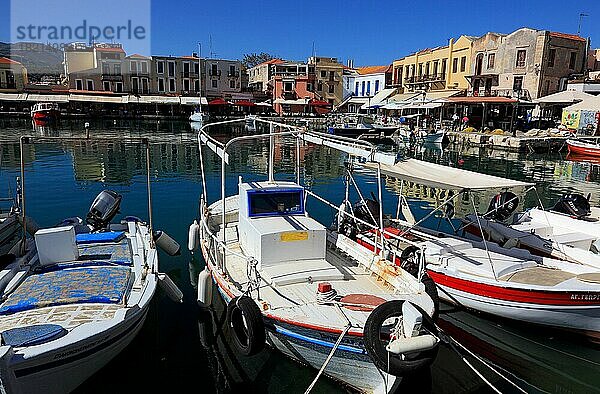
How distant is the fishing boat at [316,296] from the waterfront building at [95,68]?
8744 centimetres

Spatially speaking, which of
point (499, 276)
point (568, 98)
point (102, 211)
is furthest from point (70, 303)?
point (568, 98)

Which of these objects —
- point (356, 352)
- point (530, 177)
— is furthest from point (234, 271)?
point (530, 177)

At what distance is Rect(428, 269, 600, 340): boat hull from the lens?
9625 mm

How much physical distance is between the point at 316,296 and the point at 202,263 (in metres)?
6.60

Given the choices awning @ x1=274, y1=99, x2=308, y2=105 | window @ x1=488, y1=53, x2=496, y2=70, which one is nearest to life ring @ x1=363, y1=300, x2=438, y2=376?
window @ x1=488, y1=53, x2=496, y2=70

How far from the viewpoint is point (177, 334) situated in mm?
10023

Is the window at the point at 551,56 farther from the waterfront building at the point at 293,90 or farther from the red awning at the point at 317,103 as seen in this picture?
the waterfront building at the point at 293,90

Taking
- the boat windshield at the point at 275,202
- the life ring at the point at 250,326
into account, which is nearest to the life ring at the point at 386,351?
the life ring at the point at 250,326

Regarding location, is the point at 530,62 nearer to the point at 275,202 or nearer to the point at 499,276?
the point at 499,276

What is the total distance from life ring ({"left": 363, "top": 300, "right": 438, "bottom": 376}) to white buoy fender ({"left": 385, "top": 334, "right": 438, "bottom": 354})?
0.40 ft

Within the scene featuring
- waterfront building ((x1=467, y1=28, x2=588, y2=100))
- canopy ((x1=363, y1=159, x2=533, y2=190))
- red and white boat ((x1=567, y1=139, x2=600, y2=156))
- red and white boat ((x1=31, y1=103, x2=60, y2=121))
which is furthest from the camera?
red and white boat ((x1=31, y1=103, x2=60, y2=121))

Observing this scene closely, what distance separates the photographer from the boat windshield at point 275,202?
1073 centimetres

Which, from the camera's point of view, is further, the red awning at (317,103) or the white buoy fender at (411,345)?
the red awning at (317,103)

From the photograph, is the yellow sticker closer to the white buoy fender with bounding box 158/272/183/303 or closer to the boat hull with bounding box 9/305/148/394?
the white buoy fender with bounding box 158/272/183/303
